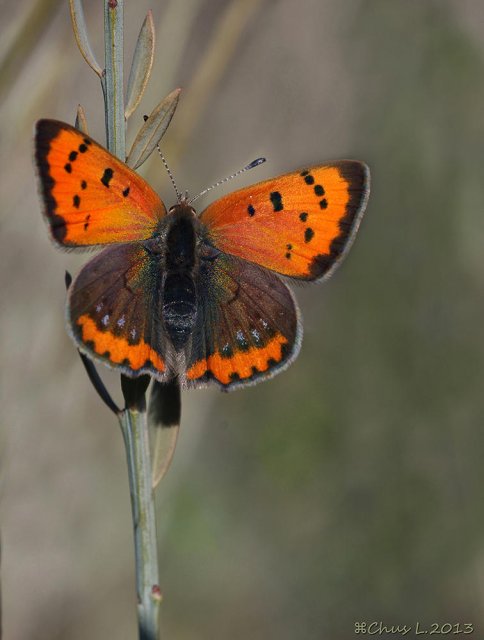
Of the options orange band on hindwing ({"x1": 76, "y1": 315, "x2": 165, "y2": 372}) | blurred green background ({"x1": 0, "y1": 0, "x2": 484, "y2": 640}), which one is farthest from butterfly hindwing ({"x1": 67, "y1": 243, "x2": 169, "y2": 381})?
blurred green background ({"x1": 0, "y1": 0, "x2": 484, "y2": 640})

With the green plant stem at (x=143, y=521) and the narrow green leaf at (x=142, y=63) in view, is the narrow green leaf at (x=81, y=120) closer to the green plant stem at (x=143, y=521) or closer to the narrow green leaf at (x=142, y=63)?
the narrow green leaf at (x=142, y=63)

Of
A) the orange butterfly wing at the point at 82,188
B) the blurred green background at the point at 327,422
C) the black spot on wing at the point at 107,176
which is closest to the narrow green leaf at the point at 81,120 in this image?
the orange butterfly wing at the point at 82,188

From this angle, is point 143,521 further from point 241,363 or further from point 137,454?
point 241,363

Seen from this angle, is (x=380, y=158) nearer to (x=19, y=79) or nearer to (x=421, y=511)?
(x=421, y=511)

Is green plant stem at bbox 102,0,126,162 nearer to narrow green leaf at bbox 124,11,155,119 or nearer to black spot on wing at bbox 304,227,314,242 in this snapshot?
narrow green leaf at bbox 124,11,155,119

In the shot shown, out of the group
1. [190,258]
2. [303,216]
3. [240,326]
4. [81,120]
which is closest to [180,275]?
[190,258]
